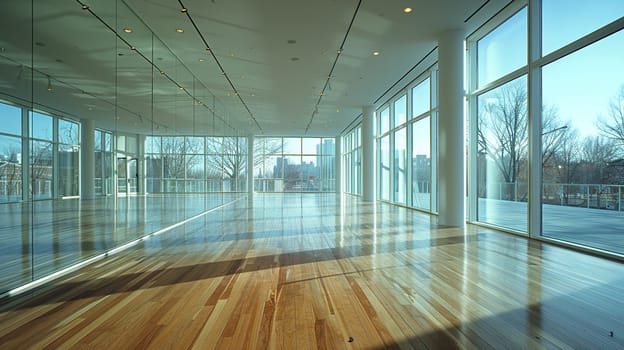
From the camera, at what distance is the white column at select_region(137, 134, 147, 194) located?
6.18 meters

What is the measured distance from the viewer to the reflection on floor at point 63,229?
3.62 metres

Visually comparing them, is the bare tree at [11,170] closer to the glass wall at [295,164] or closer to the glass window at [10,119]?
the glass window at [10,119]

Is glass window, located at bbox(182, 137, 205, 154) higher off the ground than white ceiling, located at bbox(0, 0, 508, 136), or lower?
lower

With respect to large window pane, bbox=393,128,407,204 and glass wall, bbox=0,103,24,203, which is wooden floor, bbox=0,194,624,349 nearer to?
glass wall, bbox=0,103,24,203

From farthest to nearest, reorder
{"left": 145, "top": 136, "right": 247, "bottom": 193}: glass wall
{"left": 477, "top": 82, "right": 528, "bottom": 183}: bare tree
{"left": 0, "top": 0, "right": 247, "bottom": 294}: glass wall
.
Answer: {"left": 145, "top": 136, "right": 247, "bottom": 193}: glass wall → {"left": 477, "top": 82, "right": 528, "bottom": 183}: bare tree → {"left": 0, "top": 0, "right": 247, "bottom": 294}: glass wall

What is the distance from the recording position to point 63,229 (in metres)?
5.03

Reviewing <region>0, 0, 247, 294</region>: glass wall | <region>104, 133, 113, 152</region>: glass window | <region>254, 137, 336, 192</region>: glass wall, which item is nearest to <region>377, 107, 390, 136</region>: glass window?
<region>0, 0, 247, 294</region>: glass wall

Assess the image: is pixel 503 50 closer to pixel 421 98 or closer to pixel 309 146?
pixel 421 98

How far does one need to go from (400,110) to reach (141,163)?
10.1m

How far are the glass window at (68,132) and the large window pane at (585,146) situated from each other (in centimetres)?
719

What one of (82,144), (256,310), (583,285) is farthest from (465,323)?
(82,144)

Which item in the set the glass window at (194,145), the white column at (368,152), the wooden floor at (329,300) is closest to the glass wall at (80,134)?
the glass window at (194,145)

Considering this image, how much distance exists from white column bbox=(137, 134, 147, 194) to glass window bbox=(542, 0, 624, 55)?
7.20 m

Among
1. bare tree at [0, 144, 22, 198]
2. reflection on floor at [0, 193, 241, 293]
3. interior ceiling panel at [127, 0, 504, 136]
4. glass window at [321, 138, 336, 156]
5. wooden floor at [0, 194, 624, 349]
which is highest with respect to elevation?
interior ceiling panel at [127, 0, 504, 136]
